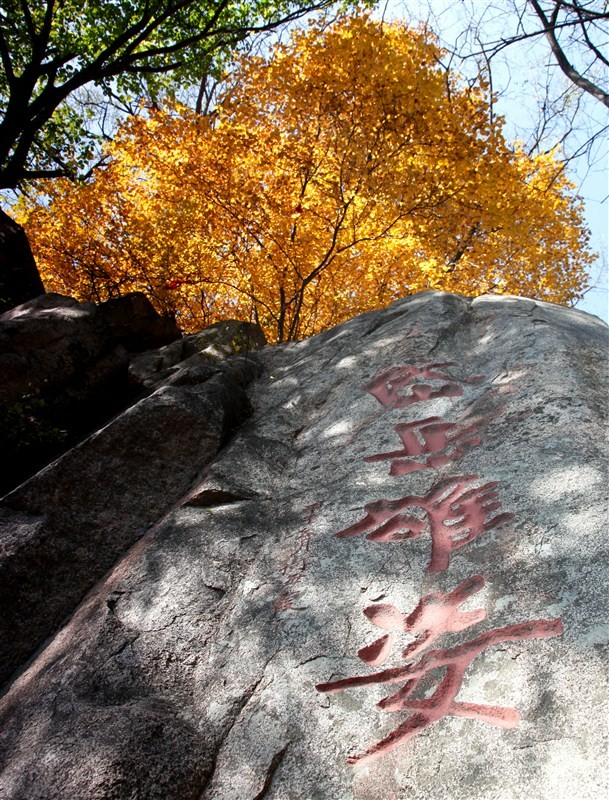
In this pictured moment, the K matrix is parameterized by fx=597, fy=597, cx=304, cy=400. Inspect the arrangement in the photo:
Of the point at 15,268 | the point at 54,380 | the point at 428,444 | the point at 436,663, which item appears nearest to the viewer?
the point at 436,663

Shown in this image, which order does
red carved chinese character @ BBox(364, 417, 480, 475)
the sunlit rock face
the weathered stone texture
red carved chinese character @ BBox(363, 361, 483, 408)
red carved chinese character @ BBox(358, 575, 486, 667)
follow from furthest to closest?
red carved chinese character @ BBox(363, 361, 483, 408), red carved chinese character @ BBox(364, 417, 480, 475), the weathered stone texture, red carved chinese character @ BBox(358, 575, 486, 667), the sunlit rock face

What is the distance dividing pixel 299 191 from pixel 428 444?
226 inches

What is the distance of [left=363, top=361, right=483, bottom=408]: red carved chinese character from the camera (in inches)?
178

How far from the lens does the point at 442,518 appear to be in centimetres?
328

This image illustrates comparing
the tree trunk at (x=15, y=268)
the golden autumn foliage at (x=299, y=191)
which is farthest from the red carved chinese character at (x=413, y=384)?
the tree trunk at (x=15, y=268)

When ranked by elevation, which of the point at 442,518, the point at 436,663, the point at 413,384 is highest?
the point at 413,384

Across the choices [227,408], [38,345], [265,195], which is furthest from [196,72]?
[227,408]

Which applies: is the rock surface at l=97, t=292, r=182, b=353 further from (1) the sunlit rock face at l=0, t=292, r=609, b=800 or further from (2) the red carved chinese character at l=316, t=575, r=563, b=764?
(2) the red carved chinese character at l=316, t=575, r=563, b=764

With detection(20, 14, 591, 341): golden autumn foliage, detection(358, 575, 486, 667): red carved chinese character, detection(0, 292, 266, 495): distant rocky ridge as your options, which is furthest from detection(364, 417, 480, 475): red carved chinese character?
detection(20, 14, 591, 341): golden autumn foliage

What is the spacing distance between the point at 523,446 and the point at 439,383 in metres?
1.21

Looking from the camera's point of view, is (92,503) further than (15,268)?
No

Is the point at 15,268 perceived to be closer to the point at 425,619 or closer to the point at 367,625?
the point at 367,625

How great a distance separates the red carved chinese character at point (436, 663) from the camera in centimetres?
225

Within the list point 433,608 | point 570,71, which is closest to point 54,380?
point 433,608
